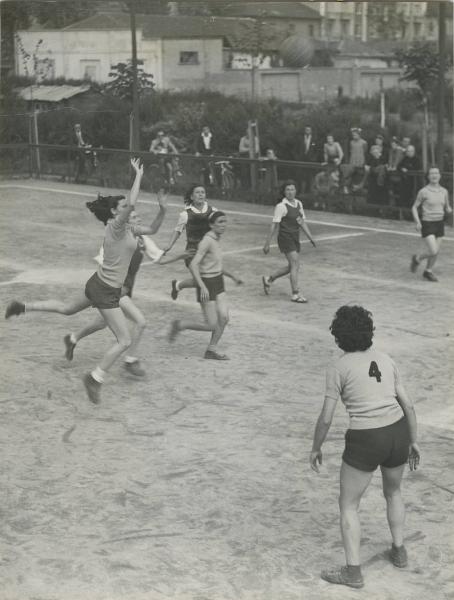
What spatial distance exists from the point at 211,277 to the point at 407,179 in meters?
11.4

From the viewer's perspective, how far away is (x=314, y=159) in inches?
889

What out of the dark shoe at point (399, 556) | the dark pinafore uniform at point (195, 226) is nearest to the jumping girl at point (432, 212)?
the dark pinafore uniform at point (195, 226)

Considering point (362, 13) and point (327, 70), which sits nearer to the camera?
point (327, 70)

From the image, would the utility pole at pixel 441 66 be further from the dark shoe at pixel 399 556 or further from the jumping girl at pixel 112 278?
the dark shoe at pixel 399 556

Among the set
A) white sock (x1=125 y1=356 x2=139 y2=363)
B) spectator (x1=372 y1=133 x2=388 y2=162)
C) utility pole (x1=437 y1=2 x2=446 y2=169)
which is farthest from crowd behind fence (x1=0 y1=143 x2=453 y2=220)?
white sock (x1=125 y1=356 x2=139 y2=363)

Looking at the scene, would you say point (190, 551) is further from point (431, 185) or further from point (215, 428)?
point (431, 185)

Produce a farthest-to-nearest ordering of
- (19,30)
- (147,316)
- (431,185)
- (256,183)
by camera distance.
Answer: (256,183), (19,30), (431,185), (147,316)

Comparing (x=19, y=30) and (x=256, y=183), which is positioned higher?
(x=19, y=30)

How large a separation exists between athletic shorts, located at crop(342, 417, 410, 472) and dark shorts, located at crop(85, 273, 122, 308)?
151 inches

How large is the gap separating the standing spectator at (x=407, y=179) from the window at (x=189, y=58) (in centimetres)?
669

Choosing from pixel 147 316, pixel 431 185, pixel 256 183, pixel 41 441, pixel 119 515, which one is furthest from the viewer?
pixel 256 183

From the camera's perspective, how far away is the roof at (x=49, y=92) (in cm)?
2009

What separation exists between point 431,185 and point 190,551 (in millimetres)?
9116

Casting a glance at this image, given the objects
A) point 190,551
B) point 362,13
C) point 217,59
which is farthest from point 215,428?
point 362,13
